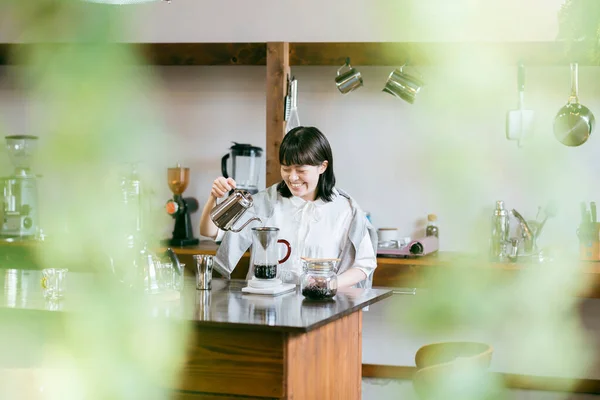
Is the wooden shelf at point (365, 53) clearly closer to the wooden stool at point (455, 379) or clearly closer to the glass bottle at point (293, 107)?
the glass bottle at point (293, 107)

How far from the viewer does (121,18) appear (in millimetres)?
4449

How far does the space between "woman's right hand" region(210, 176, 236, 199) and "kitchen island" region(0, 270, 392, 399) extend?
1.32 feet

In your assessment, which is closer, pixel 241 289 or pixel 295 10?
pixel 241 289

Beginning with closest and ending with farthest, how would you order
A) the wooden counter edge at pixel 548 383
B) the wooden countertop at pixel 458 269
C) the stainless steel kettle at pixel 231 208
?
1. the stainless steel kettle at pixel 231 208
2. the wooden countertop at pixel 458 269
3. the wooden counter edge at pixel 548 383

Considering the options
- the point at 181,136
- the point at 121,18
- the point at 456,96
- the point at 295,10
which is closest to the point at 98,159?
the point at 181,136

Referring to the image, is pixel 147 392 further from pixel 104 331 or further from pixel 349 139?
pixel 349 139

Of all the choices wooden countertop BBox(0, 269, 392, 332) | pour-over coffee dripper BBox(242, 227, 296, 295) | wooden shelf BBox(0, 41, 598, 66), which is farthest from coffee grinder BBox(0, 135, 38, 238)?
pour-over coffee dripper BBox(242, 227, 296, 295)

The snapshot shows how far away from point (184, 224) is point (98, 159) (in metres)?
0.72

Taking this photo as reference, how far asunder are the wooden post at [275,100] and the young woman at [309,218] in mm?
654

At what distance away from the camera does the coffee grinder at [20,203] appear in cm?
426

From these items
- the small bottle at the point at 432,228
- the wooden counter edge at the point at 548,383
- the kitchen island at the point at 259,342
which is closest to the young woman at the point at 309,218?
the kitchen island at the point at 259,342

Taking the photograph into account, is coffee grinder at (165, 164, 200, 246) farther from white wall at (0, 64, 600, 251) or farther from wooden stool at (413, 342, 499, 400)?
wooden stool at (413, 342, 499, 400)

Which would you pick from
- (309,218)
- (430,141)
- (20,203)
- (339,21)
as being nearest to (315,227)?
(309,218)

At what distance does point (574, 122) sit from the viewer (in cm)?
350
